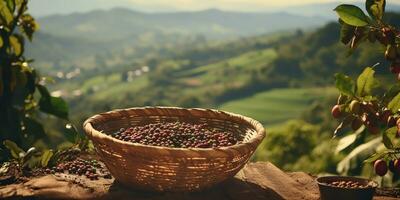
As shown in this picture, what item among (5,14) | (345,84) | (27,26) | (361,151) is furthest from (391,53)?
(27,26)

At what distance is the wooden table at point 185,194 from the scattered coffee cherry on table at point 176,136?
0.35 metres

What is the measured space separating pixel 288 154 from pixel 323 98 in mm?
52787

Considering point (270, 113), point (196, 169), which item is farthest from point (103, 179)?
point (270, 113)

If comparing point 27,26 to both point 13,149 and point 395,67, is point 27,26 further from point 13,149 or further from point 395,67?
point 395,67

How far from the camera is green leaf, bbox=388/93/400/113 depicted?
10.7ft

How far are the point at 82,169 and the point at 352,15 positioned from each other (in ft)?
7.79

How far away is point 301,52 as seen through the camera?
126 metres

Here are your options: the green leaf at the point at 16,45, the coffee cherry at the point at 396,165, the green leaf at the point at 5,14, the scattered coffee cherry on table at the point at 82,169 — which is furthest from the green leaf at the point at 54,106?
the coffee cherry at the point at 396,165

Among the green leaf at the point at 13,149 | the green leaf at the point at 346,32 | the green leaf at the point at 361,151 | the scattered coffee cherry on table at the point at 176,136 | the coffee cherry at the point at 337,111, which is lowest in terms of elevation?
the green leaf at the point at 361,151

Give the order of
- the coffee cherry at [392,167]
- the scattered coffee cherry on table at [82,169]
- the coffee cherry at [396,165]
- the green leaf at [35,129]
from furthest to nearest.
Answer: the green leaf at [35,129], the scattered coffee cherry on table at [82,169], the coffee cherry at [392,167], the coffee cherry at [396,165]

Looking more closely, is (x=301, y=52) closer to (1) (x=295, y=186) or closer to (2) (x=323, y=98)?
(2) (x=323, y=98)

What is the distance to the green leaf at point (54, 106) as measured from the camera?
5.37m

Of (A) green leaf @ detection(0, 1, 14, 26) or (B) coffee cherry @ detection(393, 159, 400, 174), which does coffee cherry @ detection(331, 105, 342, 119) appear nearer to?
(B) coffee cherry @ detection(393, 159, 400, 174)

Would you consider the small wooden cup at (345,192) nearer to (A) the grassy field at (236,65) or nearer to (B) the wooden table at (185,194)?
(B) the wooden table at (185,194)
